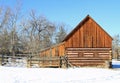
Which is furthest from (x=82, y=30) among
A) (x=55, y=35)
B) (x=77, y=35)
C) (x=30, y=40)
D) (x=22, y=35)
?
(x=55, y=35)

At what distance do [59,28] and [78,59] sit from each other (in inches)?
3050

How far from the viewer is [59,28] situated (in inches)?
4680

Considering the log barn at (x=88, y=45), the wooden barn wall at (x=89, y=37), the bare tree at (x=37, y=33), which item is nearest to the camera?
the log barn at (x=88, y=45)

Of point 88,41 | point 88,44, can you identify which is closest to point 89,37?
point 88,41

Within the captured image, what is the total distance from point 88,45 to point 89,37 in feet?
3.72

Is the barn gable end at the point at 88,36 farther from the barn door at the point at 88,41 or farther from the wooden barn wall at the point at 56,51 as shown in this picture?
the wooden barn wall at the point at 56,51

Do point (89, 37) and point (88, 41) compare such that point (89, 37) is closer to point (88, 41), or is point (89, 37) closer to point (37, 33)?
point (88, 41)

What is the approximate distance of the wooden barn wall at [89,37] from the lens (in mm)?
41906

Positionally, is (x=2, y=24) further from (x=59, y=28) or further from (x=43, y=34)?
(x=59, y=28)

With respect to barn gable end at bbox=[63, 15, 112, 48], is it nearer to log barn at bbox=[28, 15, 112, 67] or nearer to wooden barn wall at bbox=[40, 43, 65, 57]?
log barn at bbox=[28, 15, 112, 67]

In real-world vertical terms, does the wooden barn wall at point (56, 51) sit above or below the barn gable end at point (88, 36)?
below

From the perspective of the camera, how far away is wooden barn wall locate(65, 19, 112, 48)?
41906mm
